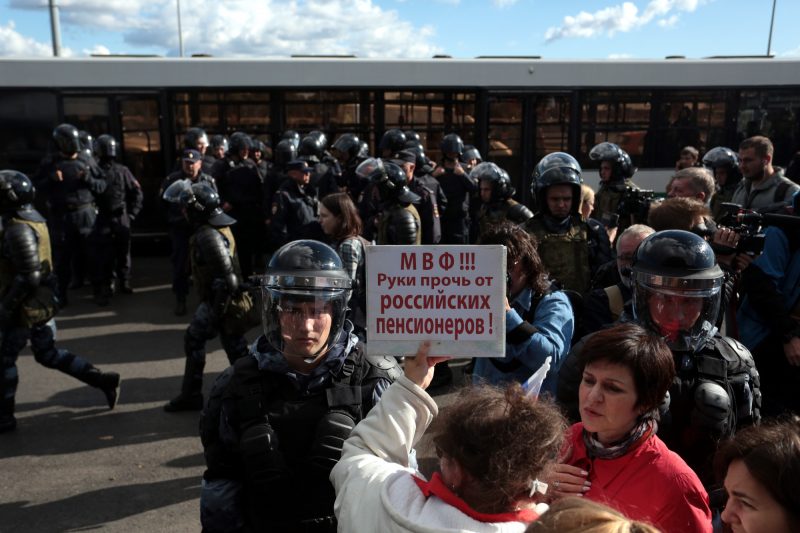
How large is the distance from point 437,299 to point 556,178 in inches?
108

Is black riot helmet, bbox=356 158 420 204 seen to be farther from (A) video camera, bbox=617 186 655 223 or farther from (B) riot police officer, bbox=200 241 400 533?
(B) riot police officer, bbox=200 241 400 533

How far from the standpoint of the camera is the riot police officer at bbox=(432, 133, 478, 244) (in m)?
8.56

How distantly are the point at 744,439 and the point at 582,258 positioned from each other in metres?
2.83

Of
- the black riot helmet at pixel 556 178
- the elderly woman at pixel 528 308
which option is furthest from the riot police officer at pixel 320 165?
the elderly woman at pixel 528 308

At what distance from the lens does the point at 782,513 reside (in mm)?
1406

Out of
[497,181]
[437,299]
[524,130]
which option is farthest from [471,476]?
[524,130]

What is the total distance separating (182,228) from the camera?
7.99m

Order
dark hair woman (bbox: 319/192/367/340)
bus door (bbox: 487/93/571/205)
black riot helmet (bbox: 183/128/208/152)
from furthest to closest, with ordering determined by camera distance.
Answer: bus door (bbox: 487/93/571/205) < black riot helmet (bbox: 183/128/208/152) < dark hair woman (bbox: 319/192/367/340)

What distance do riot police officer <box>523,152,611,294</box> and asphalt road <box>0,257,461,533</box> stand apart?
1561mm

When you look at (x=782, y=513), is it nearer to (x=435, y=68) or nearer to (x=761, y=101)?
(x=435, y=68)

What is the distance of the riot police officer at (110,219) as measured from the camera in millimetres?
8602

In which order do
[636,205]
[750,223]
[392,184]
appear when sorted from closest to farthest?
[750,223]
[636,205]
[392,184]

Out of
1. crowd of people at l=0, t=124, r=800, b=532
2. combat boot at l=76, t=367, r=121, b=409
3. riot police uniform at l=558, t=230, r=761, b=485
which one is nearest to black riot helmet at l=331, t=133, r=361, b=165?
crowd of people at l=0, t=124, r=800, b=532

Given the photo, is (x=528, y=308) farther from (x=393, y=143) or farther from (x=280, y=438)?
(x=393, y=143)
